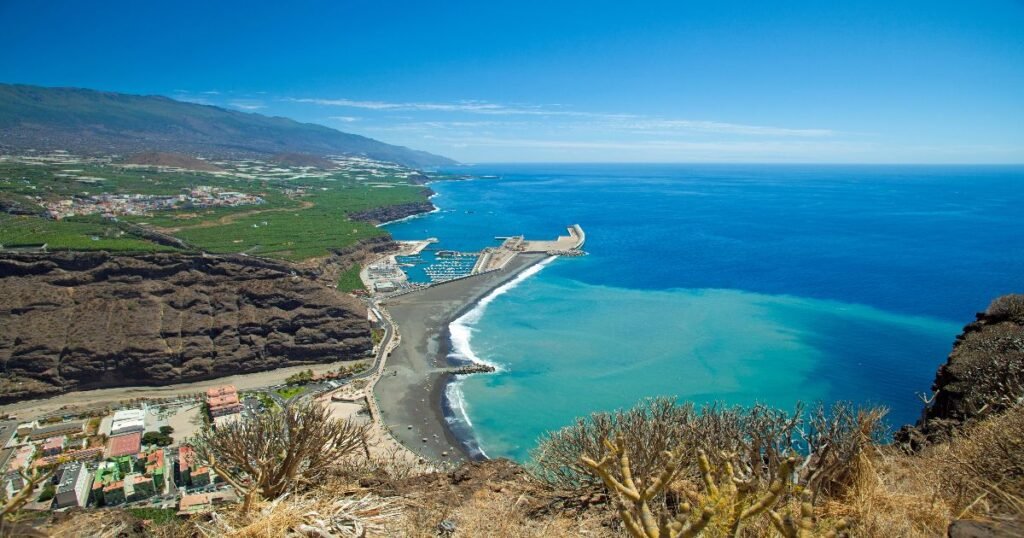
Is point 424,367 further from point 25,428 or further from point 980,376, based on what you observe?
point 980,376

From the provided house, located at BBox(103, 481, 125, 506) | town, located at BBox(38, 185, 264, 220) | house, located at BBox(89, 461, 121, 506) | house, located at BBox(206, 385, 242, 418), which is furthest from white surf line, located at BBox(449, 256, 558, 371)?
town, located at BBox(38, 185, 264, 220)

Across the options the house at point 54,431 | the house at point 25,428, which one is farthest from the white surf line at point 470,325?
the house at point 25,428

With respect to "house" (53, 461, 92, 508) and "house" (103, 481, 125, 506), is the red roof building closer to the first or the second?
"house" (53, 461, 92, 508)

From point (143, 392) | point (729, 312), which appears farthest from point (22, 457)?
point (729, 312)

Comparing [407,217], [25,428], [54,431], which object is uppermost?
[407,217]

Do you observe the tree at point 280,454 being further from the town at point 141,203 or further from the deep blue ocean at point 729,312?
the town at point 141,203

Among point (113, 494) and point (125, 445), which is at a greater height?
point (113, 494)
